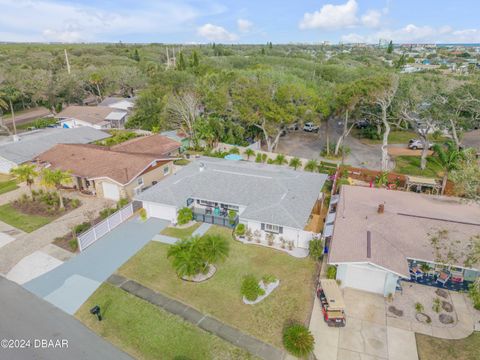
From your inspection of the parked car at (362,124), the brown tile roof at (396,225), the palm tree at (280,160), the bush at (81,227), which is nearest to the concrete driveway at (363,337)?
the brown tile roof at (396,225)

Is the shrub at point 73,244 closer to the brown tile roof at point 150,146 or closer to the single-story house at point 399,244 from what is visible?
the brown tile roof at point 150,146

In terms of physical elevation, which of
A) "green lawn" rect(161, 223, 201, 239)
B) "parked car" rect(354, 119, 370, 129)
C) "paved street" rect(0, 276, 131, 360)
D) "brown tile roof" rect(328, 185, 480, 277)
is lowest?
"paved street" rect(0, 276, 131, 360)

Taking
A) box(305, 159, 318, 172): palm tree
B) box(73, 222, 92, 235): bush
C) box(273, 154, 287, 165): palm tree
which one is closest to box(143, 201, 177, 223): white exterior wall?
box(73, 222, 92, 235): bush

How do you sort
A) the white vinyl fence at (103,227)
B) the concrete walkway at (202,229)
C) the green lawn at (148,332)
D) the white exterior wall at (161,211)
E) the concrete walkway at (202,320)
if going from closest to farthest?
1. the green lawn at (148,332)
2. the concrete walkway at (202,320)
3. the white vinyl fence at (103,227)
4. the concrete walkway at (202,229)
5. the white exterior wall at (161,211)

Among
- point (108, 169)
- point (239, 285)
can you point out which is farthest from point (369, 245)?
point (108, 169)

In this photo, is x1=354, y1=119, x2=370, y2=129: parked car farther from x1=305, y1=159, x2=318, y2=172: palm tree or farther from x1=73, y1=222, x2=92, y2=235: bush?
x1=73, y1=222, x2=92, y2=235: bush

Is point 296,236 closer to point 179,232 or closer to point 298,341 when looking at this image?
point 298,341
